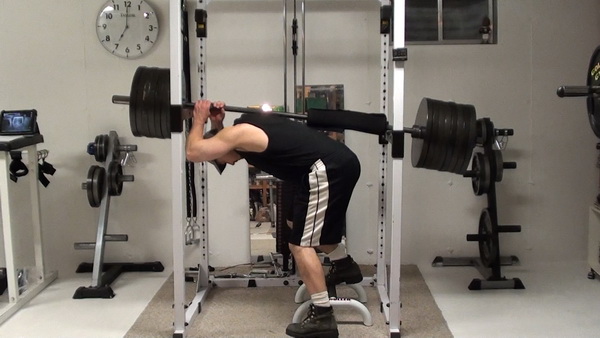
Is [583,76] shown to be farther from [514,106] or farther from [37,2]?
[37,2]

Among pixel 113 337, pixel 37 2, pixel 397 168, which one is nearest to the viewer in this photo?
pixel 397 168

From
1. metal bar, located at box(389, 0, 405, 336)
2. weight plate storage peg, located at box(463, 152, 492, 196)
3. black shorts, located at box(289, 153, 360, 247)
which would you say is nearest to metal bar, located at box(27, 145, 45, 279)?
black shorts, located at box(289, 153, 360, 247)

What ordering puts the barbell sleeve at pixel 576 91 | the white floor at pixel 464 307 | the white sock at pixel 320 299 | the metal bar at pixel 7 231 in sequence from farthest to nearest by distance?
1. the metal bar at pixel 7 231
2. the white floor at pixel 464 307
3. the white sock at pixel 320 299
4. the barbell sleeve at pixel 576 91

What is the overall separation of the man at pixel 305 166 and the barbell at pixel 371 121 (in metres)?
0.08

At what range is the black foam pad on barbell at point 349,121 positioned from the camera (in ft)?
10.0

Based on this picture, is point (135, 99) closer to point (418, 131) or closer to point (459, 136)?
point (418, 131)

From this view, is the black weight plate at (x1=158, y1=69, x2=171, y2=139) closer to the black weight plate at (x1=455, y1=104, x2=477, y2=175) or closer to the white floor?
the white floor

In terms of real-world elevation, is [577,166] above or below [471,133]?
below

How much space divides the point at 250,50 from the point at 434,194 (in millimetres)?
1691

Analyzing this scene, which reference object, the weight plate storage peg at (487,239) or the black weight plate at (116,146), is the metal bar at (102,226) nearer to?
the black weight plate at (116,146)

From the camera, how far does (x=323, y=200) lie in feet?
10.1

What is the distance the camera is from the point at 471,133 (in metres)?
3.03

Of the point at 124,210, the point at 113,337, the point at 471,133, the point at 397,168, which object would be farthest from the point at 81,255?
the point at 471,133

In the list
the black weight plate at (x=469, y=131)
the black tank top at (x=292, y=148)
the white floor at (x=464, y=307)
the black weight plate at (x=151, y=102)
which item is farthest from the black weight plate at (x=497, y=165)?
the black weight plate at (x=151, y=102)
